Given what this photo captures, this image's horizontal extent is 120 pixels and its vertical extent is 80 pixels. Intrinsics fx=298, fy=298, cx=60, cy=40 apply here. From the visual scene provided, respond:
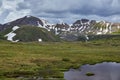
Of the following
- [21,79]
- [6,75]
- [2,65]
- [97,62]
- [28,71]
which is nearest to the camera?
[21,79]

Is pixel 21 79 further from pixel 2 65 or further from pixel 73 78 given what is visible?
pixel 2 65

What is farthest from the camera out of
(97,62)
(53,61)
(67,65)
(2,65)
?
(97,62)

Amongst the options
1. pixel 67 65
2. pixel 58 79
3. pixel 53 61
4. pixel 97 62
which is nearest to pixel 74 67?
pixel 67 65

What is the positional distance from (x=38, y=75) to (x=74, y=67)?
30.2 m

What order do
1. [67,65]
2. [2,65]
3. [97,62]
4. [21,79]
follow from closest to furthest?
[21,79] < [2,65] < [67,65] < [97,62]

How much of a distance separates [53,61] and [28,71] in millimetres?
34341

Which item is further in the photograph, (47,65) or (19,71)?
(47,65)

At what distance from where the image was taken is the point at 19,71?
110 meters

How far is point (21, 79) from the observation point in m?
90.9

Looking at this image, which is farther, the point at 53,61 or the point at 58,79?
the point at 53,61

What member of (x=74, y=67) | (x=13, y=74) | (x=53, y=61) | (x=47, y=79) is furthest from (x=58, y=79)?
(x=53, y=61)

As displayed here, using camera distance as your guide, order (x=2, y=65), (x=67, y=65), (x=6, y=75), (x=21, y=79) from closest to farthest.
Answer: (x=21, y=79) → (x=6, y=75) → (x=2, y=65) → (x=67, y=65)

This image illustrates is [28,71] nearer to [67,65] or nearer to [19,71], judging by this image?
[19,71]

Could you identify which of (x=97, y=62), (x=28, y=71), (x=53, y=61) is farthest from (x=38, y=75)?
(x=97, y=62)
